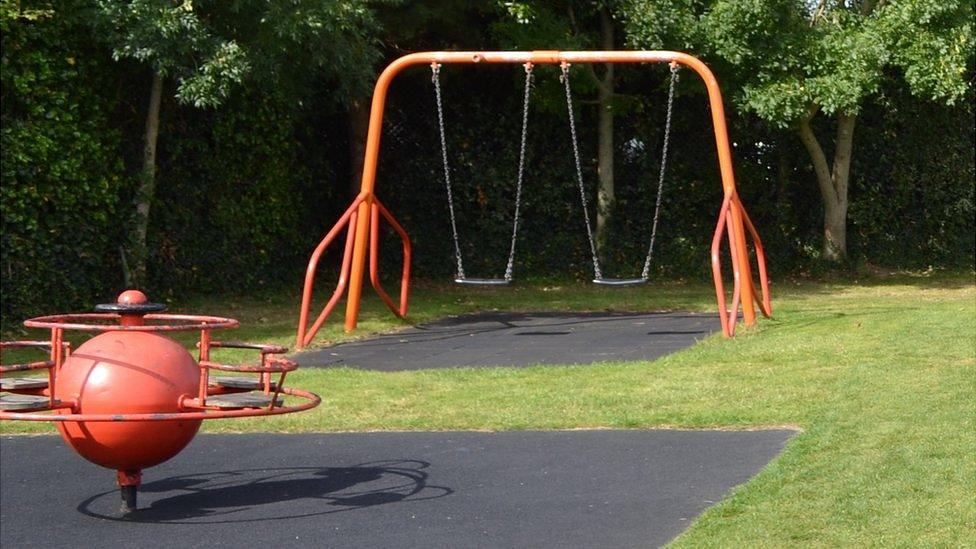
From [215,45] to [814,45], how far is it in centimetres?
770

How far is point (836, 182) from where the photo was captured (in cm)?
2080

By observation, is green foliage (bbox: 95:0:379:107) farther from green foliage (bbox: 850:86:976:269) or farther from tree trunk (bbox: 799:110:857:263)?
green foliage (bbox: 850:86:976:269)

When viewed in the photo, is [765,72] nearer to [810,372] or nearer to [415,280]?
[415,280]

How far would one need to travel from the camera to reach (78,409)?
687 centimetres

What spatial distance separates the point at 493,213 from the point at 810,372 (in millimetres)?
10533

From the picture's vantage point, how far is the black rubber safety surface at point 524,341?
504 inches

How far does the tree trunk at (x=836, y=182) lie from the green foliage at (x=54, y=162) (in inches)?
392

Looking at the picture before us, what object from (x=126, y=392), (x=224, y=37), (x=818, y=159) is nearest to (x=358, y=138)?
(x=224, y=37)

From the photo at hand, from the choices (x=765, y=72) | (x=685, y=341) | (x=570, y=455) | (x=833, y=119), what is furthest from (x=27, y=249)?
(x=833, y=119)

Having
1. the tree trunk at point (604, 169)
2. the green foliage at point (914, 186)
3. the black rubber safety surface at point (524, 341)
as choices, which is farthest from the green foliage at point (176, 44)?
the green foliage at point (914, 186)

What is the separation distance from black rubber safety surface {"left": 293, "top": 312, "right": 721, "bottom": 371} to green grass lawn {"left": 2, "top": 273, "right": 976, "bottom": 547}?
23.0 inches

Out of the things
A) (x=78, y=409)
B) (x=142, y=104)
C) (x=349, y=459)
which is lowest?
(x=349, y=459)

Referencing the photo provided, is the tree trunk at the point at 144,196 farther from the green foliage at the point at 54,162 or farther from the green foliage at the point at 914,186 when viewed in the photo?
the green foliage at the point at 914,186

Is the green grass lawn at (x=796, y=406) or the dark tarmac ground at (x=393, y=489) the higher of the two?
the green grass lawn at (x=796, y=406)
